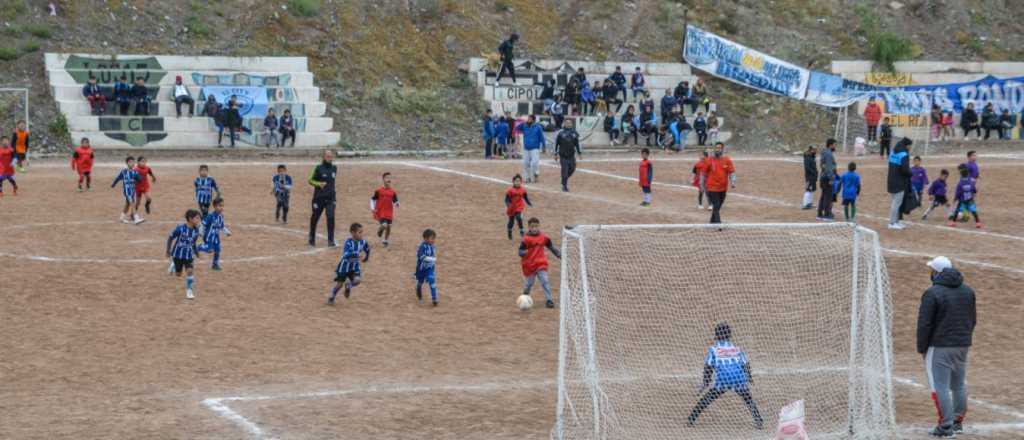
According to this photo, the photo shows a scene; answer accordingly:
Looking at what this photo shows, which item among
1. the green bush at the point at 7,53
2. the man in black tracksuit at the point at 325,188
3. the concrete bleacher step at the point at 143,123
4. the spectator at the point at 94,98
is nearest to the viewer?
the man in black tracksuit at the point at 325,188

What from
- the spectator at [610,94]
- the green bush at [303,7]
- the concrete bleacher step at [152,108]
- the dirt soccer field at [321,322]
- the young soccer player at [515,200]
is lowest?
the dirt soccer field at [321,322]

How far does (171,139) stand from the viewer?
46375 mm

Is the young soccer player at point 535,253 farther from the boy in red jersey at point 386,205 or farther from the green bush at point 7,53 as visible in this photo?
the green bush at point 7,53

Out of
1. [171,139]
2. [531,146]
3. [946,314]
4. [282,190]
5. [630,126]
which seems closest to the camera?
[946,314]

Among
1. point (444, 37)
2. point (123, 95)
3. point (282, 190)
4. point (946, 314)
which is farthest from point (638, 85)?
point (946, 314)

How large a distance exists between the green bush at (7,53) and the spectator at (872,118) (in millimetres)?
31588

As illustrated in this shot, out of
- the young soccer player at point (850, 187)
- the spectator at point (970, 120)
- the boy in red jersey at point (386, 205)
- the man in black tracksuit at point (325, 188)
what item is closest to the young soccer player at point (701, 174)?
the young soccer player at point (850, 187)

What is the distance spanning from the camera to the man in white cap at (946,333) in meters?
13.5

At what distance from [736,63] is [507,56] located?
1087cm

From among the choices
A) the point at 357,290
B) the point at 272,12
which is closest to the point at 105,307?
the point at 357,290

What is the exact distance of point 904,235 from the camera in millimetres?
29594

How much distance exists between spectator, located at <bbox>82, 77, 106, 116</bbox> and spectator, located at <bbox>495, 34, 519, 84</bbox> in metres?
15.2

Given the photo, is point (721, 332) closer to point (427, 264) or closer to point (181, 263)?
point (427, 264)

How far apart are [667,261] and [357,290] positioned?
5408mm
